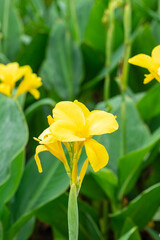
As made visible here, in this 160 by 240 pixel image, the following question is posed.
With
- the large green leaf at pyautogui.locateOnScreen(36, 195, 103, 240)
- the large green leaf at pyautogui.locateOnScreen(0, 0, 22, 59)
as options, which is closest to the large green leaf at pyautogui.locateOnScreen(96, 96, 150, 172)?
the large green leaf at pyautogui.locateOnScreen(36, 195, 103, 240)

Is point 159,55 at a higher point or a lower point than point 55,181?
higher

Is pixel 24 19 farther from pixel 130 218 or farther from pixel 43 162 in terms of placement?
pixel 130 218

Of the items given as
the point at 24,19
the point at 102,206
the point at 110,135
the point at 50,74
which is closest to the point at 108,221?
the point at 102,206

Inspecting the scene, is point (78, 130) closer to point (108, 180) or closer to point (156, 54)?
point (156, 54)

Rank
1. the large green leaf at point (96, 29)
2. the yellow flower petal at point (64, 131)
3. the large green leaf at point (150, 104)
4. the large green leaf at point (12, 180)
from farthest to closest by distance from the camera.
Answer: the large green leaf at point (96, 29)
the large green leaf at point (150, 104)
the large green leaf at point (12, 180)
the yellow flower petal at point (64, 131)

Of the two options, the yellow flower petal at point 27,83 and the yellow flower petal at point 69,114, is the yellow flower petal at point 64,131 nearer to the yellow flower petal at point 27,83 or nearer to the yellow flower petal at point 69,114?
Result: the yellow flower petal at point 69,114

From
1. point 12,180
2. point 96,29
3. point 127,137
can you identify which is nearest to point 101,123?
point 12,180

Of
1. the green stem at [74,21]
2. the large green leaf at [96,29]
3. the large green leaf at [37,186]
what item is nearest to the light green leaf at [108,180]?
the large green leaf at [37,186]
